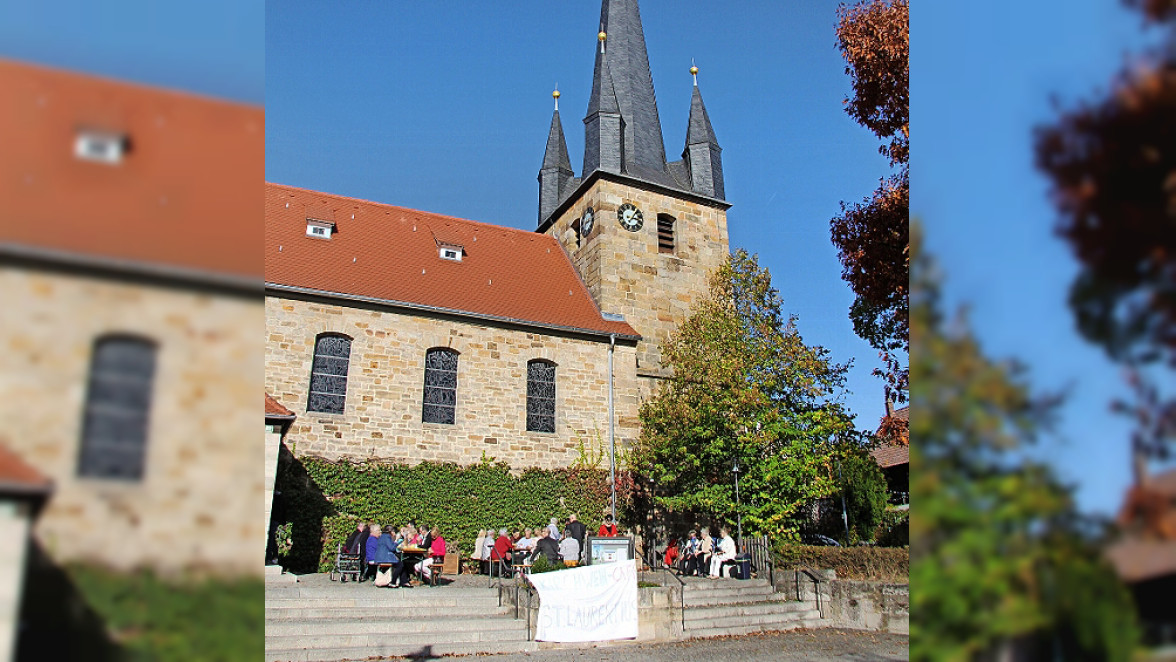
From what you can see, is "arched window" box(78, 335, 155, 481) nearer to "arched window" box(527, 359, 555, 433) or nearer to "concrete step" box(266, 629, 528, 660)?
"concrete step" box(266, 629, 528, 660)

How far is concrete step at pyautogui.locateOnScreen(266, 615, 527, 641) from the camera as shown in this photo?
33.3 ft

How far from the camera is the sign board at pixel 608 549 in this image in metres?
15.2

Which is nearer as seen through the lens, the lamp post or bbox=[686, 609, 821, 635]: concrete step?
bbox=[686, 609, 821, 635]: concrete step

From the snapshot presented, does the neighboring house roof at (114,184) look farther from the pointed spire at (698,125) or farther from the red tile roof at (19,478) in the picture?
the pointed spire at (698,125)

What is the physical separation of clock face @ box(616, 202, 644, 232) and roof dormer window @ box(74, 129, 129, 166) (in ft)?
79.1

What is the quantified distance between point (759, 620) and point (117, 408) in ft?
48.9

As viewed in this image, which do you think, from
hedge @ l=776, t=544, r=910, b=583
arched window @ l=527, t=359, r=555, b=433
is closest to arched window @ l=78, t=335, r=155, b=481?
hedge @ l=776, t=544, r=910, b=583

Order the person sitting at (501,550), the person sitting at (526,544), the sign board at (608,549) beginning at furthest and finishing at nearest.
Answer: the person sitting at (526,544) → the person sitting at (501,550) → the sign board at (608,549)

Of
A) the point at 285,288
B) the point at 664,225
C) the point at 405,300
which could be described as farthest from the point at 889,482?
the point at 285,288

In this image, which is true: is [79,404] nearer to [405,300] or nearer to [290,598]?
[290,598]

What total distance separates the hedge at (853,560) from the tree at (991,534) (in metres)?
14.8

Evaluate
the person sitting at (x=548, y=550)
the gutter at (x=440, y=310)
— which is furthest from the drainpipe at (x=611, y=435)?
the person sitting at (x=548, y=550)

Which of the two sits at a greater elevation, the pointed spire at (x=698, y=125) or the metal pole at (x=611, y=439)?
the pointed spire at (x=698, y=125)

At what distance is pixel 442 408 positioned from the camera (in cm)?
1916
